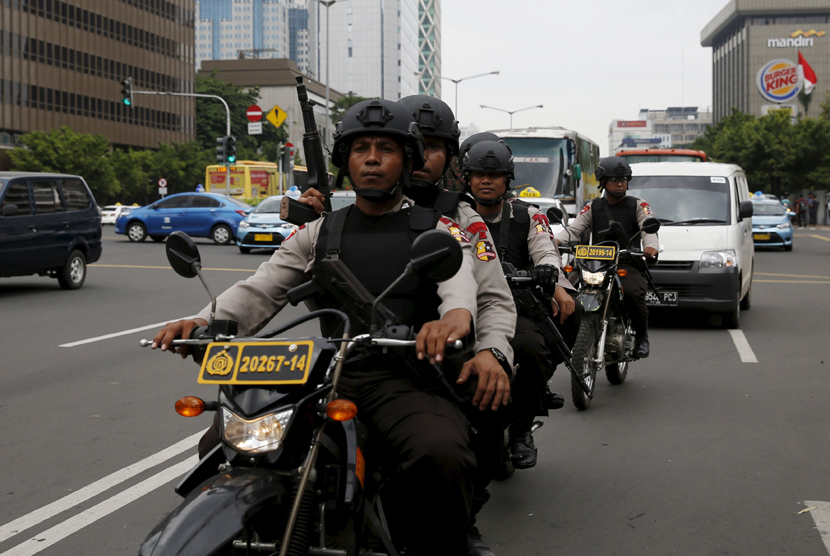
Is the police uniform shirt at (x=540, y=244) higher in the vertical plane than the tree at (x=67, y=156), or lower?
lower

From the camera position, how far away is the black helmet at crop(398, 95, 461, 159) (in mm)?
4493

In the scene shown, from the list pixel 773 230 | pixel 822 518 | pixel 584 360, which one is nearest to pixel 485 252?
pixel 822 518

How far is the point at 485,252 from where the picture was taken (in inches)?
144

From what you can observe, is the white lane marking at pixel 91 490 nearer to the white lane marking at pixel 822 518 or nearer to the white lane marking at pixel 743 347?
the white lane marking at pixel 822 518

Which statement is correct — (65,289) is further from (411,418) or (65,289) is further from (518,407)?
(411,418)

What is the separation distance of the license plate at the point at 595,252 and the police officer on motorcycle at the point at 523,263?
184 cm

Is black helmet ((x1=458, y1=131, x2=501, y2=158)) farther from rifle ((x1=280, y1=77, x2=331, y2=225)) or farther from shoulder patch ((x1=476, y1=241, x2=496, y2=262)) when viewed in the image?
shoulder patch ((x1=476, y1=241, x2=496, y2=262))

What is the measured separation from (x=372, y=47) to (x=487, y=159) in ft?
511

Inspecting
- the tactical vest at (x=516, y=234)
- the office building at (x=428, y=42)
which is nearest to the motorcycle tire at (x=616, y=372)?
the tactical vest at (x=516, y=234)

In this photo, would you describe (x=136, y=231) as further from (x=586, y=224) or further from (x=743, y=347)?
(x=586, y=224)

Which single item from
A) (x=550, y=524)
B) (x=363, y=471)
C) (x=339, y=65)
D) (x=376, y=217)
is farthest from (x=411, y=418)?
(x=339, y=65)

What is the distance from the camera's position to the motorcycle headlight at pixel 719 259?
11.8 m

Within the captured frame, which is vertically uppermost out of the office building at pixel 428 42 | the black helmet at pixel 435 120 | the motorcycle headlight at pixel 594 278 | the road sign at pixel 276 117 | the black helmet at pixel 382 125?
the office building at pixel 428 42

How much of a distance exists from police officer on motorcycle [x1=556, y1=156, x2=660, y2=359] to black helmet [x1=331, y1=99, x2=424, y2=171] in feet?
15.9
